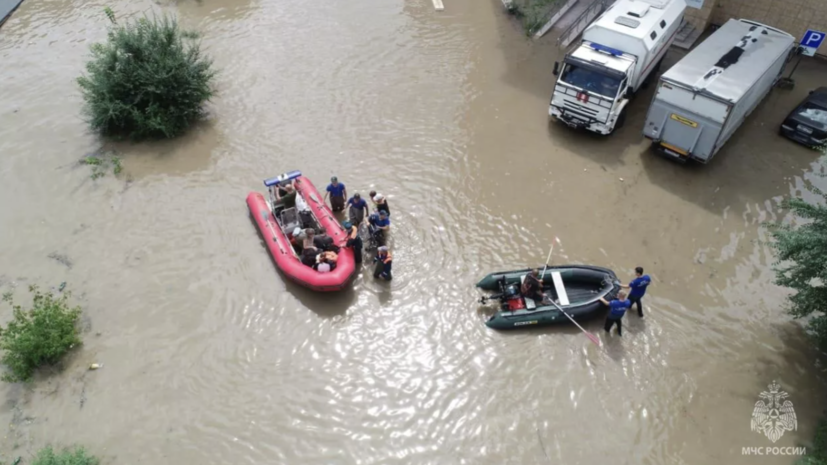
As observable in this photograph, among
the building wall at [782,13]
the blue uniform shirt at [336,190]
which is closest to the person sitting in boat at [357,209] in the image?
the blue uniform shirt at [336,190]

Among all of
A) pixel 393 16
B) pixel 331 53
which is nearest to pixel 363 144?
pixel 331 53

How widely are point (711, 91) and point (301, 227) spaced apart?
1076 centimetres

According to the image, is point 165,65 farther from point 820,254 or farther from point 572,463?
point 820,254

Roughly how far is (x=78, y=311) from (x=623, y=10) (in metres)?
16.4

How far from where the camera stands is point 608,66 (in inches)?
559

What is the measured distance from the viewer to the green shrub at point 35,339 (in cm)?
987

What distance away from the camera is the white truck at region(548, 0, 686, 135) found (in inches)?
559

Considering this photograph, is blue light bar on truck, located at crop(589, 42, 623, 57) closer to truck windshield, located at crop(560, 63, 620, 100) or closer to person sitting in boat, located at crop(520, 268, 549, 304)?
truck windshield, located at crop(560, 63, 620, 100)

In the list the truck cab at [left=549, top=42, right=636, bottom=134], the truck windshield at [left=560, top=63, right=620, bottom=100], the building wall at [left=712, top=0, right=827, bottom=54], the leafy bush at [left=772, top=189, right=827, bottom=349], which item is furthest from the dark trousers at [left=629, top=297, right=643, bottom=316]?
the building wall at [left=712, top=0, right=827, bottom=54]

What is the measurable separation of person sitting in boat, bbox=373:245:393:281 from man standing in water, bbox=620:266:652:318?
16.4ft

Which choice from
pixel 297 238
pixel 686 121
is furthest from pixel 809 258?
pixel 297 238

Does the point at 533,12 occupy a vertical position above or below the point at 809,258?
below

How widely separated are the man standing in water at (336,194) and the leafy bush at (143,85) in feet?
19.3

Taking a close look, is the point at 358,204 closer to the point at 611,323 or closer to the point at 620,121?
the point at 611,323
